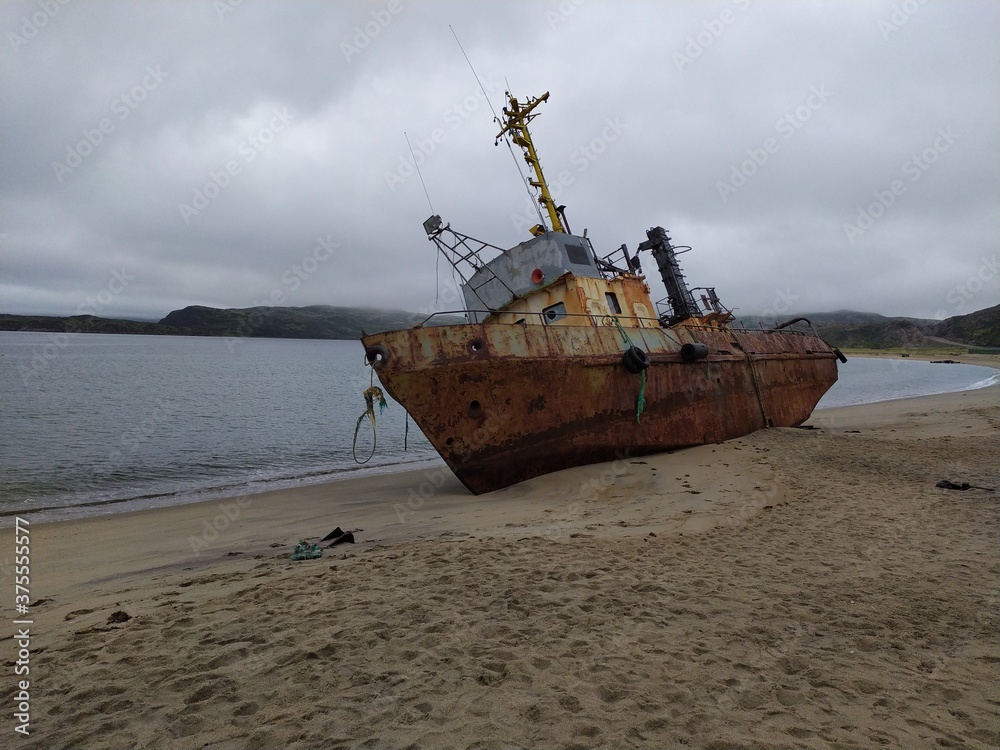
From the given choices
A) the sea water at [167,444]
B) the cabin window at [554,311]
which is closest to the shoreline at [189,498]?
the sea water at [167,444]

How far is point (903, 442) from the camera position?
11.9m

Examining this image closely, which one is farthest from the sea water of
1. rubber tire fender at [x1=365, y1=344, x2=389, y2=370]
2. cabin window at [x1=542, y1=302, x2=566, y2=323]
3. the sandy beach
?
cabin window at [x1=542, y1=302, x2=566, y2=323]

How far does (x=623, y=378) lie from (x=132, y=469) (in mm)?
12262

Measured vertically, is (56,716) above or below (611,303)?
below

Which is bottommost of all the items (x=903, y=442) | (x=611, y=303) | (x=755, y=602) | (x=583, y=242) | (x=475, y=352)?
(x=903, y=442)

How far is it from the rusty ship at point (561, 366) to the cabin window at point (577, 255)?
0.03 m

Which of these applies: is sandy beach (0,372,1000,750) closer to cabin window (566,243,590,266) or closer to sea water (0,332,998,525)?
sea water (0,332,998,525)

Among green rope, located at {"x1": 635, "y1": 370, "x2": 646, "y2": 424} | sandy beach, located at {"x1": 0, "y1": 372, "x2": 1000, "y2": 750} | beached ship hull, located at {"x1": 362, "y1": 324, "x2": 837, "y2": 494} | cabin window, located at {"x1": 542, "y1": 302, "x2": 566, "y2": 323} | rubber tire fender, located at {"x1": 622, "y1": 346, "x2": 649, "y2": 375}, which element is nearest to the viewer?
sandy beach, located at {"x1": 0, "y1": 372, "x2": 1000, "y2": 750}

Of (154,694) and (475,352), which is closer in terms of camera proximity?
(154,694)

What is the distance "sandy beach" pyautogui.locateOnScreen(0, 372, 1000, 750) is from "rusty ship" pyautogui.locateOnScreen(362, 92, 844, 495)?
A: 2029mm

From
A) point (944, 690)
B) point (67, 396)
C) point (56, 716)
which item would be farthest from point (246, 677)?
point (67, 396)

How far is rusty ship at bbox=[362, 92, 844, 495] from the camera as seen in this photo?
854cm

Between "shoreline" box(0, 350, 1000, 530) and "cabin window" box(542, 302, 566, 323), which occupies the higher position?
"cabin window" box(542, 302, 566, 323)

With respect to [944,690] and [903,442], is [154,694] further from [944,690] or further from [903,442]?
[903,442]
